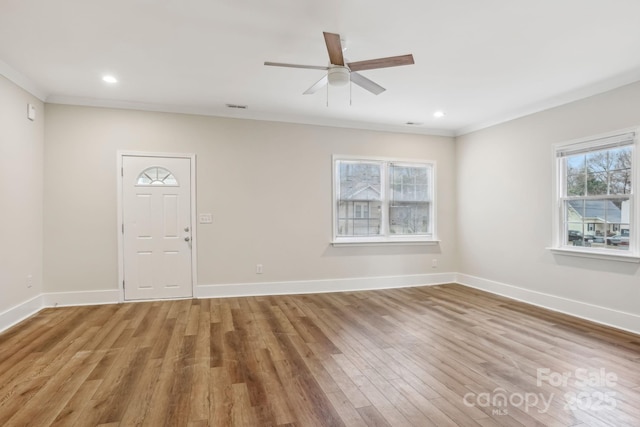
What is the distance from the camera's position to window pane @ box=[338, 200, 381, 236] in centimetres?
532

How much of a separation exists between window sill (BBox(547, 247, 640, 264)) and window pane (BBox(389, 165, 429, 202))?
2148 mm

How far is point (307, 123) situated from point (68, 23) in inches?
123

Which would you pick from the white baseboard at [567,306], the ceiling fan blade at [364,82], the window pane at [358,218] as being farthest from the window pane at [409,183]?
the ceiling fan blade at [364,82]

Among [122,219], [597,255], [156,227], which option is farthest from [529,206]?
[122,219]

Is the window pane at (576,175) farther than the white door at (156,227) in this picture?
No

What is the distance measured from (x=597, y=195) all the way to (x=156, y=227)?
5.64 m

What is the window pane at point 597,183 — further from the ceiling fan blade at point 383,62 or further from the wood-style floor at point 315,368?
the ceiling fan blade at point 383,62

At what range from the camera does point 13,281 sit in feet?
11.7

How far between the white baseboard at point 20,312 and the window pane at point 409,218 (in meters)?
5.06

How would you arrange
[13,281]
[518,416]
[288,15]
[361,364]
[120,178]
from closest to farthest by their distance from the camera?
[518,416]
[288,15]
[361,364]
[13,281]
[120,178]

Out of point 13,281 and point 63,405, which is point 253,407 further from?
point 13,281

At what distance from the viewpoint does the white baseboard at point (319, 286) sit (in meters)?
4.72

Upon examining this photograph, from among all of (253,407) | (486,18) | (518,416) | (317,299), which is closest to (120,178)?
(317,299)

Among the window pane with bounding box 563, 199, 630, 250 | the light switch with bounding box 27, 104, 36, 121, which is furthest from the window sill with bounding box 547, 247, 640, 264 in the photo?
the light switch with bounding box 27, 104, 36, 121
